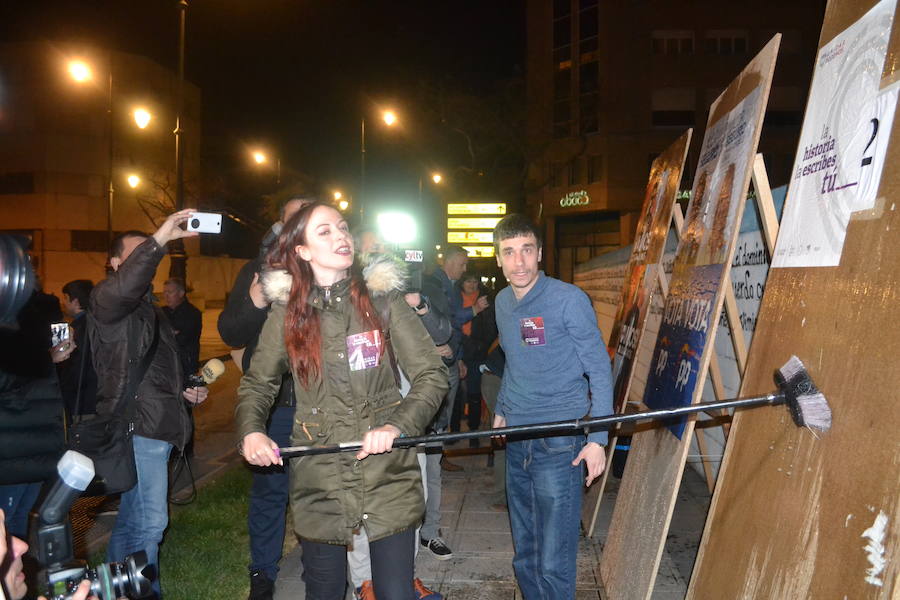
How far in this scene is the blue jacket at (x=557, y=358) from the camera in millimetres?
3092

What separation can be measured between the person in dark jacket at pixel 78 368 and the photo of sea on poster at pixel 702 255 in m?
3.06

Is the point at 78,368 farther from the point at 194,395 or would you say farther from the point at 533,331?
the point at 533,331

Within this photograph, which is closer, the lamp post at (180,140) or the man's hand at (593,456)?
the man's hand at (593,456)

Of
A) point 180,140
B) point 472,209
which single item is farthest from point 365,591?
point 472,209

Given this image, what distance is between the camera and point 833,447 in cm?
166

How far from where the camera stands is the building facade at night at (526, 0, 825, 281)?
105 ft

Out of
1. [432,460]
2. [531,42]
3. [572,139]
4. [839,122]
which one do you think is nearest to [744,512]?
[839,122]

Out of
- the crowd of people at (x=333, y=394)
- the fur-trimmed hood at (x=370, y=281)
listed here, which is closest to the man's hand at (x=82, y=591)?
Answer: the crowd of people at (x=333, y=394)

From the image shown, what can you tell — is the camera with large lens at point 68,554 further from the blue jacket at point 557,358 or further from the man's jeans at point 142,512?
the blue jacket at point 557,358

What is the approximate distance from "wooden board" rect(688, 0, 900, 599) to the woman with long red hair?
3.83 feet

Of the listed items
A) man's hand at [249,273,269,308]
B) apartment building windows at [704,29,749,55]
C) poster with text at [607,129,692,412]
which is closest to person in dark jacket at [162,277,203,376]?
man's hand at [249,273,269,308]

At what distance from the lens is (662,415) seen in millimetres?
2037

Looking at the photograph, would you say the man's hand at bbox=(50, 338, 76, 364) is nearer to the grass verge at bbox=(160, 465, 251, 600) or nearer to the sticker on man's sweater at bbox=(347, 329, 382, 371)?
the grass verge at bbox=(160, 465, 251, 600)

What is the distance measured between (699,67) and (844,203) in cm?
3479
